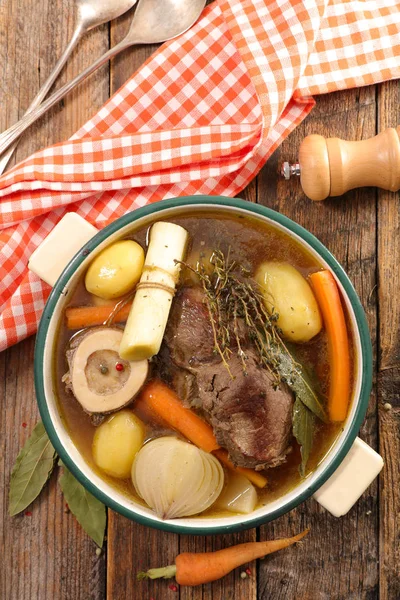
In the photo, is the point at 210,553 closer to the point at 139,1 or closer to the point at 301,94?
the point at 301,94

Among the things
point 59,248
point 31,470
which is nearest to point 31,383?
point 31,470

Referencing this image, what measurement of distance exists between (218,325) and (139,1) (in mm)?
964

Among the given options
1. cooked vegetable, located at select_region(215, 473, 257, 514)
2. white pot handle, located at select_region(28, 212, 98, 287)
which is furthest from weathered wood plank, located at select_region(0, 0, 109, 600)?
cooked vegetable, located at select_region(215, 473, 257, 514)

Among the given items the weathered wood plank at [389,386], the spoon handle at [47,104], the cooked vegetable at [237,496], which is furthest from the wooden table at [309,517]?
the cooked vegetable at [237,496]

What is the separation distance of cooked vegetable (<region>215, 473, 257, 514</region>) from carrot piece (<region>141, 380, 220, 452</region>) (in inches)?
4.0

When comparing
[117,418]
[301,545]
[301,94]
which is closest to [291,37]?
[301,94]

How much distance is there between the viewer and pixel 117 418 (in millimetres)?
1537

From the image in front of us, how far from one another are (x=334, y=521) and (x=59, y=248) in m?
1.05

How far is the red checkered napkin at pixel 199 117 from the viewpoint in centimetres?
167

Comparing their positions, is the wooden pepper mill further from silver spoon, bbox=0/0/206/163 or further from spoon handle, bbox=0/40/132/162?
spoon handle, bbox=0/40/132/162

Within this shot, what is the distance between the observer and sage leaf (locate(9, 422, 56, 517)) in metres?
1.72

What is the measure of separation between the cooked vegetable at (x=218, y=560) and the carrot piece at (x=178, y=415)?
0.34 metres

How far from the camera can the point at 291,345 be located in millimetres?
1541

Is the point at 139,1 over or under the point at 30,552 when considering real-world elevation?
over
